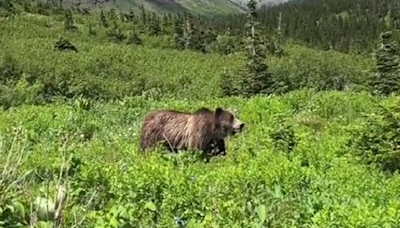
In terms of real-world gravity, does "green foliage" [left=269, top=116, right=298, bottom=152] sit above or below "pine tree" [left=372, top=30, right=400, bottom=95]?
above

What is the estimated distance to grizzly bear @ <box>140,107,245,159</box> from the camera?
39.0ft

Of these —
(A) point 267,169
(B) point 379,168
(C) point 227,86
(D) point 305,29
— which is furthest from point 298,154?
(D) point 305,29

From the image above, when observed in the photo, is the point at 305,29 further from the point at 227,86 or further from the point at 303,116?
the point at 303,116

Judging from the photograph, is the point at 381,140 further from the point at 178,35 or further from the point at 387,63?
the point at 178,35

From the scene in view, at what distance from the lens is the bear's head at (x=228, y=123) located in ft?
39.0

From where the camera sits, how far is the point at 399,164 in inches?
304

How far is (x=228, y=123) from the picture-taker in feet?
39.1

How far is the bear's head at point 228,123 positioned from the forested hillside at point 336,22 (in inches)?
4505

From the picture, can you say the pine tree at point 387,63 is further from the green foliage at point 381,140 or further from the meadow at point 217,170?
the green foliage at point 381,140

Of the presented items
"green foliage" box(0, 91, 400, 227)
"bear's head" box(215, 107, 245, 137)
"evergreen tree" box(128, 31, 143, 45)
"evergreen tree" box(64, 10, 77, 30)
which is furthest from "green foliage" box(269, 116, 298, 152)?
"evergreen tree" box(128, 31, 143, 45)

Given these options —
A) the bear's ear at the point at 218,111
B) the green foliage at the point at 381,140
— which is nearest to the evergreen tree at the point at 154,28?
the bear's ear at the point at 218,111

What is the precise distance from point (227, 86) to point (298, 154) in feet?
144

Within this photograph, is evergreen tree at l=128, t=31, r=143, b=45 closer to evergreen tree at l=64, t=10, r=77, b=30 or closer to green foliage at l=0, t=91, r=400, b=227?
evergreen tree at l=64, t=10, r=77, b=30

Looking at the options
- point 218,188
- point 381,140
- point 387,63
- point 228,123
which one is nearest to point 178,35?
point 387,63
